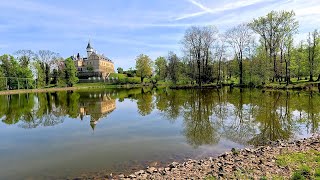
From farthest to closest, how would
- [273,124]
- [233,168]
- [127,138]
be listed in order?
[273,124], [127,138], [233,168]

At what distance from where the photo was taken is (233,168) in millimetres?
8773

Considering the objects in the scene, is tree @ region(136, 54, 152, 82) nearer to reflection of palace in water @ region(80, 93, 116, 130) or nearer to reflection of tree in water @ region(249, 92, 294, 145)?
reflection of palace in water @ region(80, 93, 116, 130)

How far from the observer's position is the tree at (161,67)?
360 ft

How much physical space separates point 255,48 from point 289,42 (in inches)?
434

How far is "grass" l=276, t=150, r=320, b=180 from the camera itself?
7.67m

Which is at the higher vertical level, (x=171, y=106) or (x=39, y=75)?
(x=39, y=75)

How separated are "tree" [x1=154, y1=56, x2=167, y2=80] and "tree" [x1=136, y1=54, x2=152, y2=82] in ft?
15.3

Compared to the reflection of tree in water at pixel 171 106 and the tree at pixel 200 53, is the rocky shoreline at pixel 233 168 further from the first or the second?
the tree at pixel 200 53

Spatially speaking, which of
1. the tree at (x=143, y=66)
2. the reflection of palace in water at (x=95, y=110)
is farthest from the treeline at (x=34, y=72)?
the reflection of palace in water at (x=95, y=110)

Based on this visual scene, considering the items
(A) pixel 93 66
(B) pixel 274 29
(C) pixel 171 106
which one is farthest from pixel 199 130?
(A) pixel 93 66

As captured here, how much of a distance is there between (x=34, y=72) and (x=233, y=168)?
3796 inches

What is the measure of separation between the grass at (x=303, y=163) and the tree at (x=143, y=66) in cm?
10391

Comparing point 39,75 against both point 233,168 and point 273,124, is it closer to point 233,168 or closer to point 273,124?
point 273,124

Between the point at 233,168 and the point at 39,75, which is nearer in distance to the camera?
the point at 233,168
